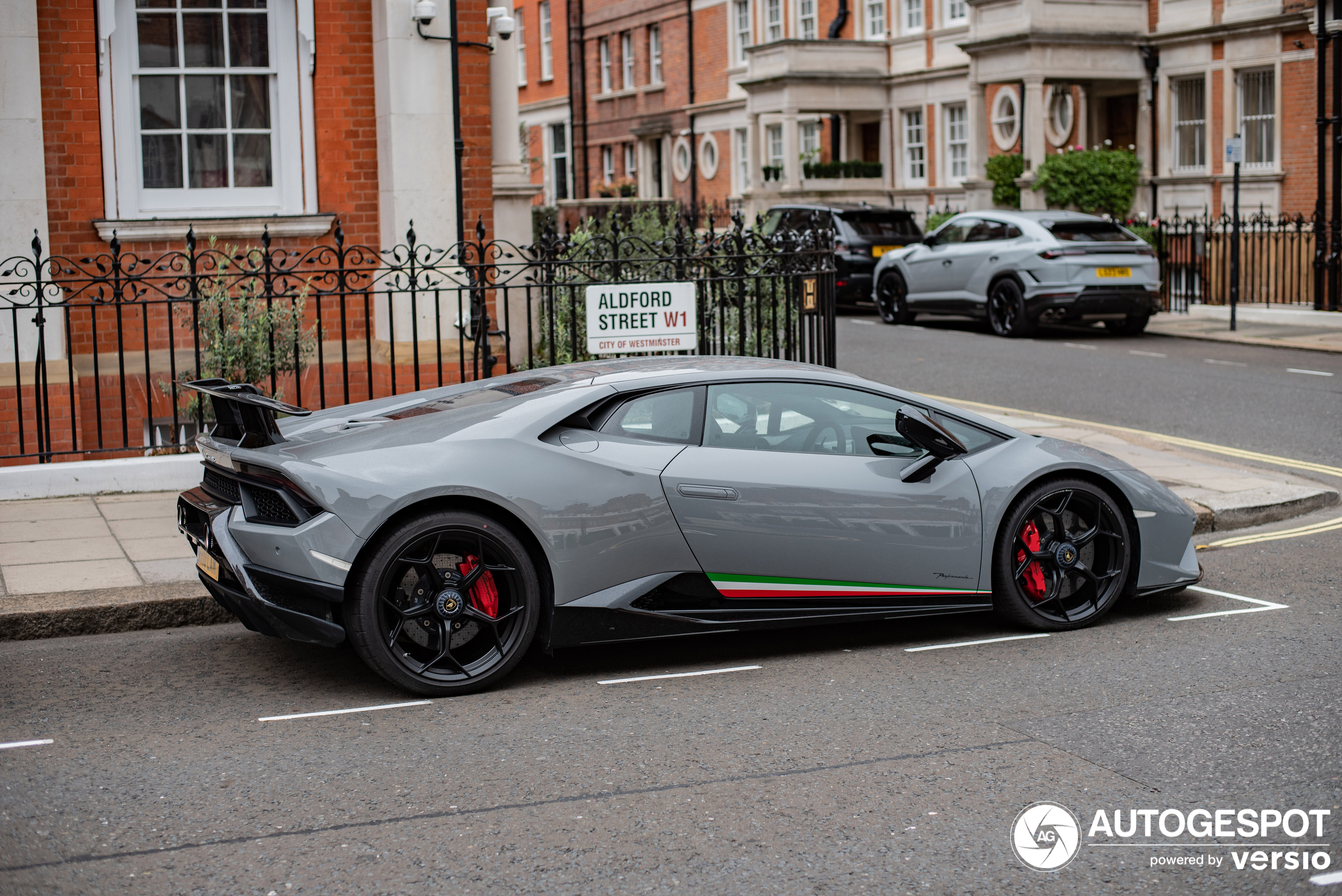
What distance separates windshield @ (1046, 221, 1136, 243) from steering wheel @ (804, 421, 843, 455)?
565 inches

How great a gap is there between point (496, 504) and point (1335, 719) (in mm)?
3062

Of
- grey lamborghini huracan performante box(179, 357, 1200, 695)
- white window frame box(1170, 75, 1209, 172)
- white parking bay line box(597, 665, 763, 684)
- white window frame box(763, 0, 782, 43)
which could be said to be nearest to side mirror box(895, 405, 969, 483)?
grey lamborghini huracan performante box(179, 357, 1200, 695)

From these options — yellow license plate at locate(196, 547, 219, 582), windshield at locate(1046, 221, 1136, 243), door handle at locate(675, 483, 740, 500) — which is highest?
windshield at locate(1046, 221, 1136, 243)

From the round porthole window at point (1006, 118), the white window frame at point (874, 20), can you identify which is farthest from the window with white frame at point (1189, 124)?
the white window frame at point (874, 20)

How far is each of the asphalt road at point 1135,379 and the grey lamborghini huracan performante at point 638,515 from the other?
553cm

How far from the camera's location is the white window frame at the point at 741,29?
139 ft

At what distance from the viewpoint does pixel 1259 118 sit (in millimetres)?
28156

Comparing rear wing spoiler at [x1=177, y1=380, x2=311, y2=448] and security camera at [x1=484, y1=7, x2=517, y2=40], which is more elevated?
security camera at [x1=484, y1=7, x2=517, y2=40]

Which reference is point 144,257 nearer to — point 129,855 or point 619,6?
point 129,855

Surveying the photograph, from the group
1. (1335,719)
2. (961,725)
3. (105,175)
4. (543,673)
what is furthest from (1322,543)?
(105,175)

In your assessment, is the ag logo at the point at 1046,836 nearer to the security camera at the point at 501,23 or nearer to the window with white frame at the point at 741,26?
the security camera at the point at 501,23

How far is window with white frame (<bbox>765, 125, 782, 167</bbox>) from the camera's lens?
40487 mm

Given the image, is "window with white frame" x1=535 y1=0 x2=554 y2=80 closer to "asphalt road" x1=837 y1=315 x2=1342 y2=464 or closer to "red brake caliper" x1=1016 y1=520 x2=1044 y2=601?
"asphalt road" x1=837 y1=315 x2=1342 y2=464

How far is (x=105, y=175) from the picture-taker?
11.4 m
